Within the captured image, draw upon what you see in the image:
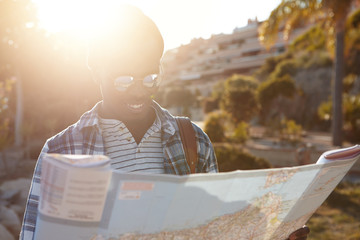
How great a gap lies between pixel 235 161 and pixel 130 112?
6.20 metres

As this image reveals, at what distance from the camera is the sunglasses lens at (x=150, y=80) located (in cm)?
165

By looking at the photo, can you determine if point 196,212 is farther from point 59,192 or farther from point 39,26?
point 39,26

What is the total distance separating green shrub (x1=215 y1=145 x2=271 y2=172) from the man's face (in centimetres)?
596

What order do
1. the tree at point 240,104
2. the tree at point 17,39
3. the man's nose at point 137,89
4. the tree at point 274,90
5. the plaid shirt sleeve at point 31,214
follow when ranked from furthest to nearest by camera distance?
1. the tree at point 274,90
2. the tree at point 240,104
3. the tree at point 17,39
4. the man's nose at point 137,89
5. the plaid shirt sleeve at point 31,214

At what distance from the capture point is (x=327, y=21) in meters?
12.0

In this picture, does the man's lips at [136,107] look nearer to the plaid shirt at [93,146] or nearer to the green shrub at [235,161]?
the plaid shirt at [93,146]

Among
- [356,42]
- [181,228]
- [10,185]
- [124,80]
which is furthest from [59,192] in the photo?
[356,42]

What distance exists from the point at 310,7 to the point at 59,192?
1236 cm

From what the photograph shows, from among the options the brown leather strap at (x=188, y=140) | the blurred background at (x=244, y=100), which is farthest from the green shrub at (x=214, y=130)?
the brown leather strap at (x=188, y=140)

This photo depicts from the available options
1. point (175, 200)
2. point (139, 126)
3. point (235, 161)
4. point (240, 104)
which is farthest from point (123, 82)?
point (240, 104)

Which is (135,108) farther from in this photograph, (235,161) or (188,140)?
(235,161)

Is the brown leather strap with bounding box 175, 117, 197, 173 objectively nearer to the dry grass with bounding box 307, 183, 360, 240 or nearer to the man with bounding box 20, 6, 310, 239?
the man with bounding box 20, 6, 310, 239

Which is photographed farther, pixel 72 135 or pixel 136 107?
pixel 136 107

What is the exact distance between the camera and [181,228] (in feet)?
3.44
